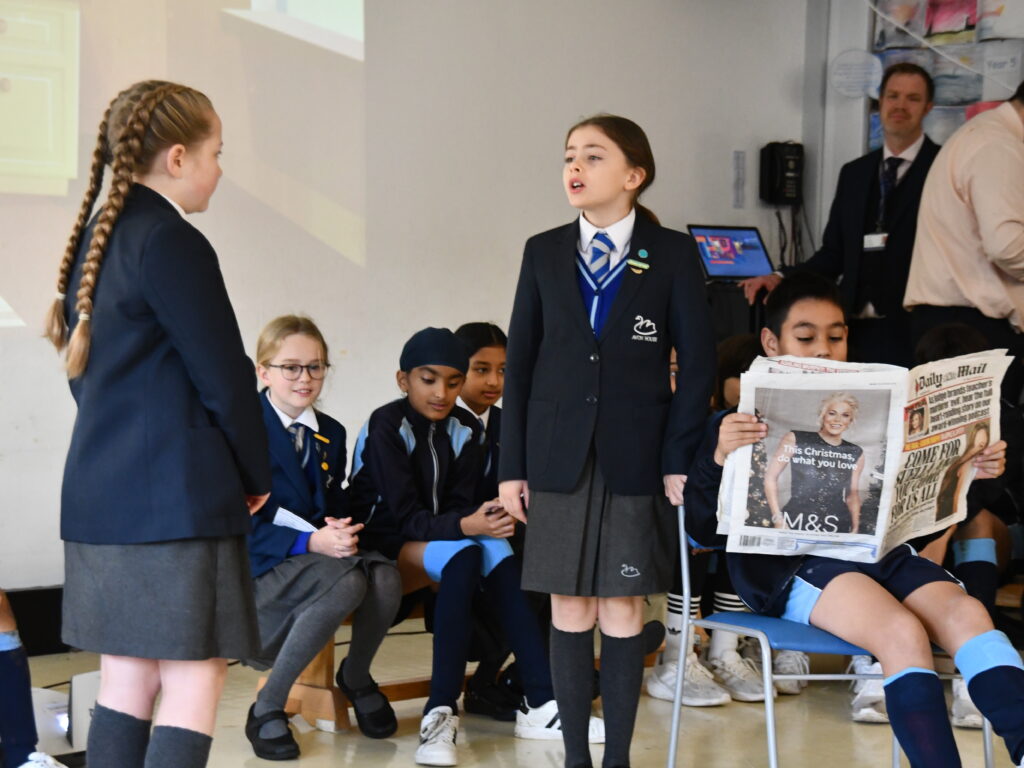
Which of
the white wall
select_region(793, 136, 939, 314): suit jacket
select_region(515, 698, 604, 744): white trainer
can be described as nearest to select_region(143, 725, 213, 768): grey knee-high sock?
select_region(515, 698, 604, 744): white trainer

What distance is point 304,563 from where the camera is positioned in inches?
108

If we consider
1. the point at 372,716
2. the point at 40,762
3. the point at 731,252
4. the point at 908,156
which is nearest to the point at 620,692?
the point at 372,716

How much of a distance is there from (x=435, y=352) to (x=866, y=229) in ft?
5.99

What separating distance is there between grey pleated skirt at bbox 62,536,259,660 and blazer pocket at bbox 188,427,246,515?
0.06 meters

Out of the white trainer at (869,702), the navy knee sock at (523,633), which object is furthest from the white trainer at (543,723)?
the white trainer at (869,702)

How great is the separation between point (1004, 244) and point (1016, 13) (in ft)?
5.95

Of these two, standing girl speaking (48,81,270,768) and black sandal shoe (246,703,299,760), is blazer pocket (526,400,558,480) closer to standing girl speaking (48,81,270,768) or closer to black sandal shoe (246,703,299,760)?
standing girl speaking (48,81,270,768)

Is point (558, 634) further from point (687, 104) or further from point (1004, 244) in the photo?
point (687, 104)

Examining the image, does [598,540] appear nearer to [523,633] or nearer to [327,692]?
[523,633]

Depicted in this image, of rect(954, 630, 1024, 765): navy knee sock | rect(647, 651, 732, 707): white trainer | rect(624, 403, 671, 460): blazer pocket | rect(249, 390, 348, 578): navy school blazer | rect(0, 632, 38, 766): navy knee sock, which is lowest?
rect(647, 651, 732, 707): white trainer

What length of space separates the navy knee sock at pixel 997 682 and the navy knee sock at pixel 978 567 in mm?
1059

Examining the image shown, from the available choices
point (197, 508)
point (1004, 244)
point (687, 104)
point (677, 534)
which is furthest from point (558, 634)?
point (687, 104)

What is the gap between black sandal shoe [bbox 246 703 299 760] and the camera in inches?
104

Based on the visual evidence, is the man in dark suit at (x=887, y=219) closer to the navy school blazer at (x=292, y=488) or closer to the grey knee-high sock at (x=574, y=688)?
the navy school blazer at (x=292, y=488)
